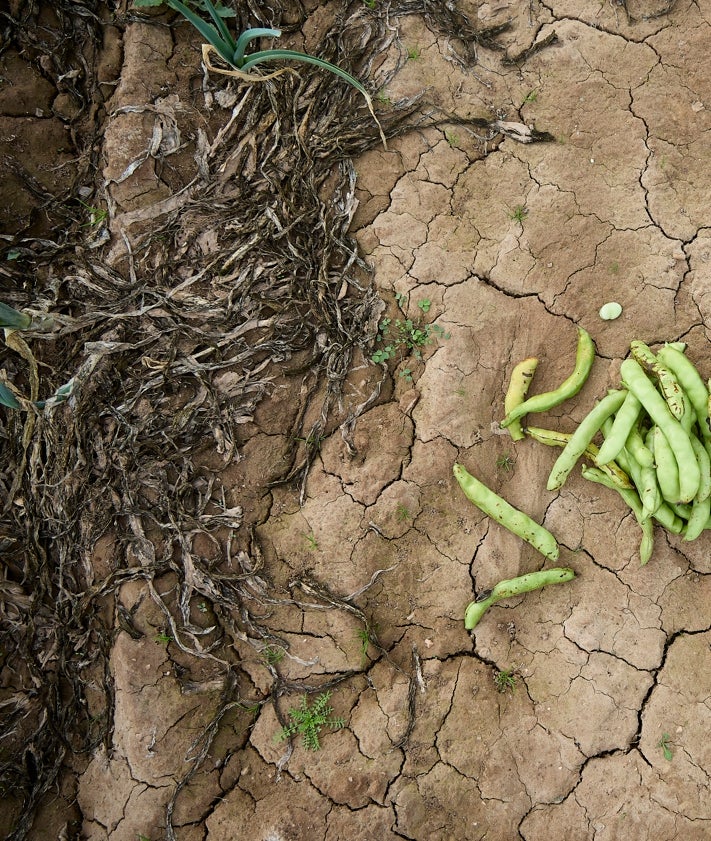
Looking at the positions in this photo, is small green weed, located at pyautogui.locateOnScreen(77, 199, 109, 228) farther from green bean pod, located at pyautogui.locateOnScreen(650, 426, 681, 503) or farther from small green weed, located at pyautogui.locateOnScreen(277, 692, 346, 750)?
green bean pod, located at pyautogui.locateOnScreen(650, 426, 681, 503)

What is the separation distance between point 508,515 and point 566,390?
0.76 m

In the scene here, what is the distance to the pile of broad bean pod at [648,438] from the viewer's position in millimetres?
2789

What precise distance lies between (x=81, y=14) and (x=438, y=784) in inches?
192

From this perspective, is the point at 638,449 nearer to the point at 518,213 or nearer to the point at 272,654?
the point at 518,213

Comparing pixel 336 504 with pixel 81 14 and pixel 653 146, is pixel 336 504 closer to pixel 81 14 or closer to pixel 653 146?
pixel 653 146

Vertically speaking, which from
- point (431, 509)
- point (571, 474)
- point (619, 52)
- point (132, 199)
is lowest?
point (431, 509)

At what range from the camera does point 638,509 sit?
3.01m

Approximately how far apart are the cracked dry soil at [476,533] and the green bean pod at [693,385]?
0.35m

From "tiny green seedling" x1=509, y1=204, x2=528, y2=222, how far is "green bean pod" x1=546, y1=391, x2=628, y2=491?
3.85 feet

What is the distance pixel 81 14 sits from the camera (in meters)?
3.35

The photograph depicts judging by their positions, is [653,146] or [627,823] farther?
[653,146]

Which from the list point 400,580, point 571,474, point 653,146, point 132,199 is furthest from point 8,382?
point 653,146

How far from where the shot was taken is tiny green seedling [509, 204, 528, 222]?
132 inches

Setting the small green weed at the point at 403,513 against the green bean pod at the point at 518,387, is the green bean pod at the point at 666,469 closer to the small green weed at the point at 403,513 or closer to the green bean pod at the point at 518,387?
the green bean pod at the point at 518,387
